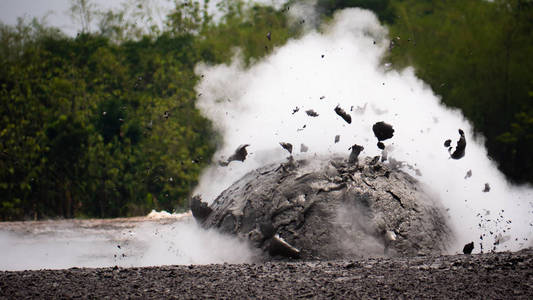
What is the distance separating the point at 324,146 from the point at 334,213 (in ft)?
4.83

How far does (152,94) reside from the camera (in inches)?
583

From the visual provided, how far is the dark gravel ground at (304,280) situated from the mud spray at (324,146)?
1.36 metres

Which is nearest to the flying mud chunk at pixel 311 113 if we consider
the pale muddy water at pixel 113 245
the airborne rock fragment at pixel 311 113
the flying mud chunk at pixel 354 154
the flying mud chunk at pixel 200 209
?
the airborne rock fragment at pixel 311 113

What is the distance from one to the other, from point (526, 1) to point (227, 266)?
538 inches

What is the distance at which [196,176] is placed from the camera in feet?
43.2

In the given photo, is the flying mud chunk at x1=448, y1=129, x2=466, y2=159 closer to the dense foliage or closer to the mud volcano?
the mud volcano

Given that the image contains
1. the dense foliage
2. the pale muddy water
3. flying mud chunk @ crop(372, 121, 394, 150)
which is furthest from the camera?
the dense foliage

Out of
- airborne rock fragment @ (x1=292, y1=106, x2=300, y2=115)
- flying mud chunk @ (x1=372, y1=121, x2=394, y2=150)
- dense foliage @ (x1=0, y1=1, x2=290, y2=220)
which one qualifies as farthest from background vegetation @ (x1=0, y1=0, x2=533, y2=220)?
flying mud chunk @ (x1=372, y1=121, x2=394, y2=150)

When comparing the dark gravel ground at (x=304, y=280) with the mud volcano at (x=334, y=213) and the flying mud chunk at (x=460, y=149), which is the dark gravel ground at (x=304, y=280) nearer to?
the mud volcano at (x=334, y=213)

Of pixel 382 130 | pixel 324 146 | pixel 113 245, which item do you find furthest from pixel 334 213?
pixel 113 245

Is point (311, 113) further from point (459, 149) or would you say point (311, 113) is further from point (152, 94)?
point (152, 94)

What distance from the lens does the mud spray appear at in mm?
6551

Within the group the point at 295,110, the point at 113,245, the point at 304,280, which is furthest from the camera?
the point at 113,245

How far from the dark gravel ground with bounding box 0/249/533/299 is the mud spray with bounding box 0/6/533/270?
1.36 m
